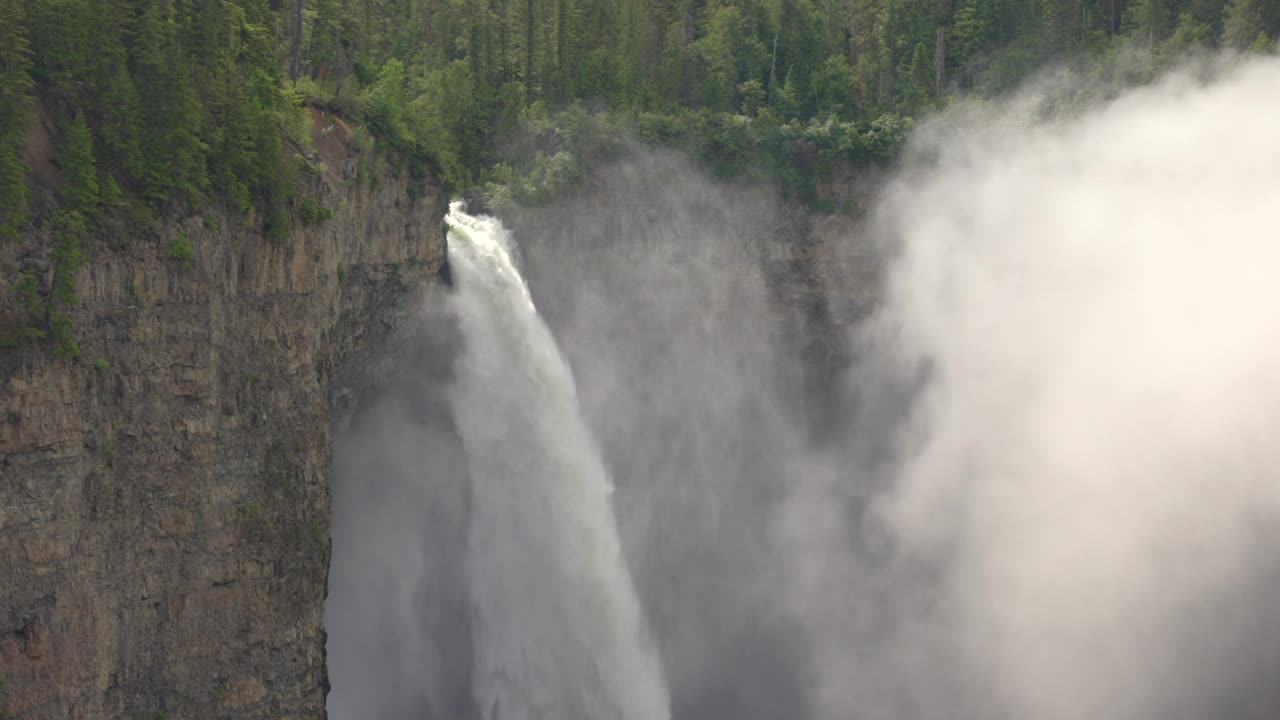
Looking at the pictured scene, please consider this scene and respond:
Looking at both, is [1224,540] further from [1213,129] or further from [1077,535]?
[1213,129]

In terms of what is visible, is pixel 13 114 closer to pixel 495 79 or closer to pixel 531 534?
pixel 531 534

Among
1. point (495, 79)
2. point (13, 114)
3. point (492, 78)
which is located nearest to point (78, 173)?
point (13, 114)

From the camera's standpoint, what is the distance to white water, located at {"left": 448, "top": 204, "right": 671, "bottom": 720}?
158ft

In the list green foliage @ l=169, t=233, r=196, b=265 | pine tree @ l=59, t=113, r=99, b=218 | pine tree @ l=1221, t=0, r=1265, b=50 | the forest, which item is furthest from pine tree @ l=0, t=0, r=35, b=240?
pine tree @ l=1221, t=0, r=1265, b=50

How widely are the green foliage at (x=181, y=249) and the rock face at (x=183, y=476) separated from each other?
159 mm

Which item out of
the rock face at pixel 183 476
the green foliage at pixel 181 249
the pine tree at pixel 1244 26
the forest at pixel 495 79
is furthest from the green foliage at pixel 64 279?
the pine tree at pixel 1244 26

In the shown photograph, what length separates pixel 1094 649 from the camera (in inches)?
2331

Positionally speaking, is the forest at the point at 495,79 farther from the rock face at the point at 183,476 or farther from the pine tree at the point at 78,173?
the rock face at the point at 183,476

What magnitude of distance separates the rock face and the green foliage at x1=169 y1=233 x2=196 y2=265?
0.52ft

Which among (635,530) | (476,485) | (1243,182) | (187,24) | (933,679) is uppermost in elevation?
(187,24)

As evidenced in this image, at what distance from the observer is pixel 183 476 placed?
35906mm

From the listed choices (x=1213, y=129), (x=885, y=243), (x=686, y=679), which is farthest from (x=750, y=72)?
(x=686, y=679)

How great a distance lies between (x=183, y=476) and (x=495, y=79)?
3616 cm

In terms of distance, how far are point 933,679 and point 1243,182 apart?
920 inches
